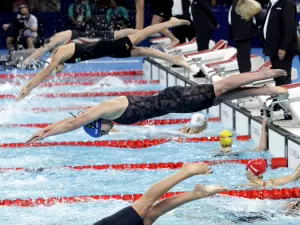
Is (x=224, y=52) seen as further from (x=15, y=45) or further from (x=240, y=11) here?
(x=15, y=45)

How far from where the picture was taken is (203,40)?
1200 centimetres

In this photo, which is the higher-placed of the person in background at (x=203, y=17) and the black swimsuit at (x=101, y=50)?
the person in background at (x=203, y=17)

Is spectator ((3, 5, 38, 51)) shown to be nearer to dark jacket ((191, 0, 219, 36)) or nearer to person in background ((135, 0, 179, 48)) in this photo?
person in background ((135, 0, 179, 48))

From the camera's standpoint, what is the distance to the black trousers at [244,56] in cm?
971

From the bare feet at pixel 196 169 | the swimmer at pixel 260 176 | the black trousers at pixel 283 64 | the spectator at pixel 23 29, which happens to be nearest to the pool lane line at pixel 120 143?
the black trousers at pixel 283 64

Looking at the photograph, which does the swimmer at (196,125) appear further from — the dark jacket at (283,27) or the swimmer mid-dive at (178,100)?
the swimmer mid-dive at (178,100)

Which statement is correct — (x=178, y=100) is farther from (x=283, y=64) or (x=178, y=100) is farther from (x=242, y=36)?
(x=242, y=36)

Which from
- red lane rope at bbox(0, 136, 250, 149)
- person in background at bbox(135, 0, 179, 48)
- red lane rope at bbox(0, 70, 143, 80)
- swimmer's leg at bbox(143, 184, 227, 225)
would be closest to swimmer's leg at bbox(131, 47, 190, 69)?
red lane rope at bbox(0, 136, 250, 149)

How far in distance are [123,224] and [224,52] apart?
6.87 metres

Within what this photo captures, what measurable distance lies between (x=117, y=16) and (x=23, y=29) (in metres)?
1.74

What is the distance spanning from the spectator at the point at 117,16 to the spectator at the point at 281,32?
7.48m

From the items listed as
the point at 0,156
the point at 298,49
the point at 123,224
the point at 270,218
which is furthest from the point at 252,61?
the point at 123,224

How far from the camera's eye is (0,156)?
7.92 metres

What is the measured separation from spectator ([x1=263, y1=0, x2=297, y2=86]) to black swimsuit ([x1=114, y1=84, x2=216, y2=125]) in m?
1.84
